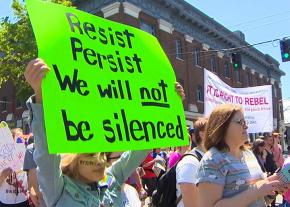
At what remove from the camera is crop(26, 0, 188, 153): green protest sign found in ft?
7.18

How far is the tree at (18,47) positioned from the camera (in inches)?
742

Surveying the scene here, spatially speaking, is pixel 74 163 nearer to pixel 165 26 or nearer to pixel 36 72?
pixel 36 72

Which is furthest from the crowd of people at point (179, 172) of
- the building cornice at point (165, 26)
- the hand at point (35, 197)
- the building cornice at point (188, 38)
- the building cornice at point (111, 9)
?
the building cornice at point (188, 38)

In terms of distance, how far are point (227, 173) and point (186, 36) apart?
2695 cm

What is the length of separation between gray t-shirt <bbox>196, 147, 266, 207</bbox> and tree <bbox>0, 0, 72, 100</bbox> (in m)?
16.8

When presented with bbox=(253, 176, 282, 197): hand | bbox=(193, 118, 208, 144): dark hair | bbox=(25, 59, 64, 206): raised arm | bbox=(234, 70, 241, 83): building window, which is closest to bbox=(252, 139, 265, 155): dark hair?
bbox=(193, 118, 208, 144): dark hair

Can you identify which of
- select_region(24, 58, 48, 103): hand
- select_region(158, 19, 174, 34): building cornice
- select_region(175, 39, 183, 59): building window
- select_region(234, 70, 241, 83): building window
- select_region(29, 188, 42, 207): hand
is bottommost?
select_region(29, 188, 42, 207): hand

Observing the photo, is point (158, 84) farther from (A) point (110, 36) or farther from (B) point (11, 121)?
(B) point (11, 121)

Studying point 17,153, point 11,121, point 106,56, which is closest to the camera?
point 106,56

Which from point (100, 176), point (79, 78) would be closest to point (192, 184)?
point (100, 176)

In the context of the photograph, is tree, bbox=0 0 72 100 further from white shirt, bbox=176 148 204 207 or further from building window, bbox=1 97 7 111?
white shirt, bbox=176 148 204 207

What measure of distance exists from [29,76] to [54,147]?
373mm

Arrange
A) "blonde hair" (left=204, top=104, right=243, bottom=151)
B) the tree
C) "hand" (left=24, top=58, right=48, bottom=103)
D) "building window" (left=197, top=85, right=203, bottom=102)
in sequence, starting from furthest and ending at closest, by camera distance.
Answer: "building window" (left=197, top=85, right=203, bottom=102)
the tree
"blonde hair" (left=204, top=104, right=243, bottom=151)
"hand" (left=24, top=58, right=48, bottom=103)

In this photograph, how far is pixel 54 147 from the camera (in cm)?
205
